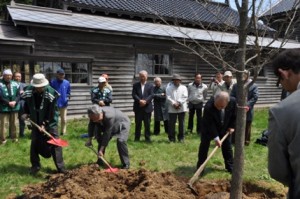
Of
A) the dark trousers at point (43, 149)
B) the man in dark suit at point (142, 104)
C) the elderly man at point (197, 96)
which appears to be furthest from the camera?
the elderly man at point (197, 96)

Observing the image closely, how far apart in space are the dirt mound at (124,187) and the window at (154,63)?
27.0 feet

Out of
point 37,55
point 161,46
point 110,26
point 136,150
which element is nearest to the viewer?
point 136,150

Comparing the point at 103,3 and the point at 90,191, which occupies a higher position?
the point at 103,3

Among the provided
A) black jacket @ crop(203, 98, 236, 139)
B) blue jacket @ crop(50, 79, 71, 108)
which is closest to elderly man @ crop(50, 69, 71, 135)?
blue jacket @ crop(50, 79, 71, 108)

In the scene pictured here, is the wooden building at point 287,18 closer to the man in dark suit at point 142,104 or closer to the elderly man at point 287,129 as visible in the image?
the elderly man at point 287,129

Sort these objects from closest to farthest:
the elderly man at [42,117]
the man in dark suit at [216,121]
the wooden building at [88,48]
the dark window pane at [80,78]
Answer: the man in dark suit at [216,121], the elderly man at [42,117], the wooden building at [88,48], the dark window pane at [80,78]

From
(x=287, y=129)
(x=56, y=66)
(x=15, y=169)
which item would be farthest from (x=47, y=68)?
(x=287, y=129)

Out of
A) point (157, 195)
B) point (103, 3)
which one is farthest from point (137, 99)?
point (103, 3)

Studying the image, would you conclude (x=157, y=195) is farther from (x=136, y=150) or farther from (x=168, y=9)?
(x=168, y=9)

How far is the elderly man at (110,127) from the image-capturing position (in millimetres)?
5941

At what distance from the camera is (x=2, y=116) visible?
27.3ft

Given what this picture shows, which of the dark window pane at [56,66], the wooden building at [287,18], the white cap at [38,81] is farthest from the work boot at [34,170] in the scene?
the dark window pane at [56,66]

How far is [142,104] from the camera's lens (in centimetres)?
889

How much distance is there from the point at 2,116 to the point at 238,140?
6163mm
